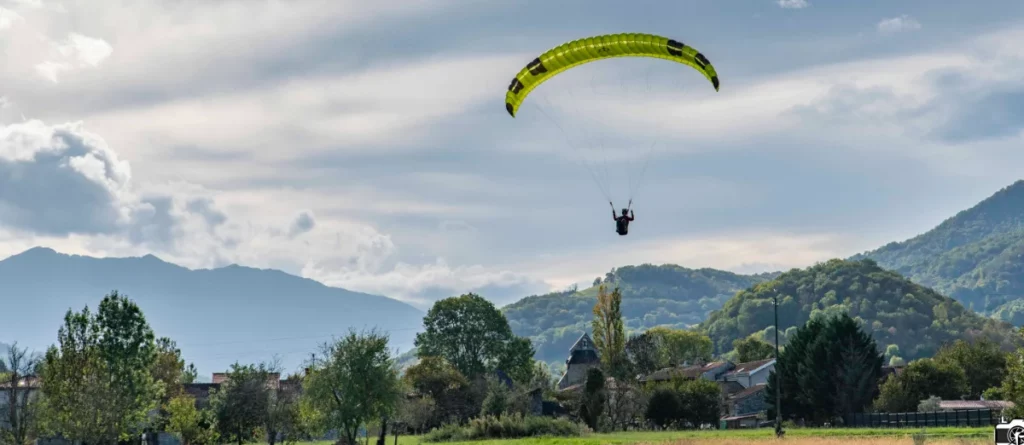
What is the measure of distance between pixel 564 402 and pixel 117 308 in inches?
2087

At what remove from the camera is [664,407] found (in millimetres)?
94062

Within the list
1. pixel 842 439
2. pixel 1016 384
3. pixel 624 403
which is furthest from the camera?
pixel 624 403

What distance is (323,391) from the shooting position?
78562 millimetres

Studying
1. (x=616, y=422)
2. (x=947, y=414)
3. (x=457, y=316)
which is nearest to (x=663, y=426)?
(x=616, y=422)

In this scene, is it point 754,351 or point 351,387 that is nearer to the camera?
point 351,387

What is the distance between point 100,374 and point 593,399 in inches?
1601

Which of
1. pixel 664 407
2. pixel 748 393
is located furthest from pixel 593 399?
pixel 748 393

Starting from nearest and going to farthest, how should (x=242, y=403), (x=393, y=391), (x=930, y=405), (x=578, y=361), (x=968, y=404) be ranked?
(x=393, y=391) < (x=930, y=405) < (x=242, y=403) < (x=968, y=404) < (x=578, y=361)

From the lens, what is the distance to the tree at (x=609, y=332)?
10238cm

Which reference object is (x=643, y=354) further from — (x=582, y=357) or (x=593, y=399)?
(x=593, y=399)

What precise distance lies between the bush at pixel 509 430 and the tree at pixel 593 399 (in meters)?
6.73

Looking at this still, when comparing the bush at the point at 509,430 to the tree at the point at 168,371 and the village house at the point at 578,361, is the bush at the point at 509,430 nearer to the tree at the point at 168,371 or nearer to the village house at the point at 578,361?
the tree at the point at 168,371

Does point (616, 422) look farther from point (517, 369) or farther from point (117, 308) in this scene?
point (117, 308)

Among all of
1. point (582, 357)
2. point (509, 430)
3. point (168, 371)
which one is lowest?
point (509, 430)
